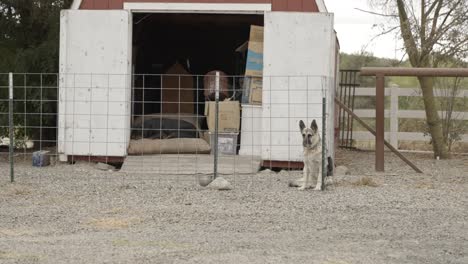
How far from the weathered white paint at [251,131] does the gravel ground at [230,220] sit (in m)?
1.24

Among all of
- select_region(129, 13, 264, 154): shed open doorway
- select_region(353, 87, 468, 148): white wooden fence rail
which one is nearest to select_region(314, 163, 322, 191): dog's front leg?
select_region(129, 13, 264, 154): shed open doorway

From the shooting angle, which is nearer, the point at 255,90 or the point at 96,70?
the point at 96,70

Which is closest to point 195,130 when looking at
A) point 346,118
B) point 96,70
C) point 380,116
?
point 96,70

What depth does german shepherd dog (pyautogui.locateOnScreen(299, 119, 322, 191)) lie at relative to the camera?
11359 millimetres

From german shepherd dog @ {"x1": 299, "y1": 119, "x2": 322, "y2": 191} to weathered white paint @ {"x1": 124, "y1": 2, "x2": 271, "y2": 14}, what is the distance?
11.8 feet

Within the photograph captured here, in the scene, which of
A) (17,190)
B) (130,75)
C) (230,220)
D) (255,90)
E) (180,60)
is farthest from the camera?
(180,60)

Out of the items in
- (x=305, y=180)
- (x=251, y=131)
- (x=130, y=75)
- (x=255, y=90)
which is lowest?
(x=305, y=180)

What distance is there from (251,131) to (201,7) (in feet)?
7.99

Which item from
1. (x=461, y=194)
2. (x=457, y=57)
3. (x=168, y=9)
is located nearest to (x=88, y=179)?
(x=168, y=9)

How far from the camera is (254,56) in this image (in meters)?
14.8

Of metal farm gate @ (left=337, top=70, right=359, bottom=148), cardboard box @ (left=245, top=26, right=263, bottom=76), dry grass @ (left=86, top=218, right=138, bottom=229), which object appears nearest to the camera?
dry grass @ (left=86, top=218, right=138, bottom=229)

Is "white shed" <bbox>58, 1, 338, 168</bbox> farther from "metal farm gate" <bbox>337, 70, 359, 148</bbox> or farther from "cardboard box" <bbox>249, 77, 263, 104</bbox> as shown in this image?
"metal farm gate" <bbox>337, 70, 359, 148</bbox>

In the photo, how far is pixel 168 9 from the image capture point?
1438cm

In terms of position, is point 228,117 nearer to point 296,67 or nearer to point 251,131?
point 251,131
